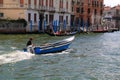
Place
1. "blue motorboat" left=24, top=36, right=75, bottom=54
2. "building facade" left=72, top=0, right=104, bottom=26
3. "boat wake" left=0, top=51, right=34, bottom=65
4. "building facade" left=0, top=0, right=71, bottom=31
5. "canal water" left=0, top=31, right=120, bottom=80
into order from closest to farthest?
"canal water" left=0, top=31, right=120, bottom=80 → "boat wake" left=0, top=51, right=34, bottom=65 → "blue motorboat" left=24, top=36, right=75, bottom=54 → "building facade" left=0, top=0, right=71, bottom=31 → "building facade" left=72, top=0, right=104, bottom=26

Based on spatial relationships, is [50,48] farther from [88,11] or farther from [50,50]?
[88,11]

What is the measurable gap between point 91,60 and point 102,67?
9.28 ft

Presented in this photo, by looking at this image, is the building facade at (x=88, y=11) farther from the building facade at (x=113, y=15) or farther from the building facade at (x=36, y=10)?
the building facade at (x=113, y=15)

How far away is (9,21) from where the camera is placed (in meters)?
49.1

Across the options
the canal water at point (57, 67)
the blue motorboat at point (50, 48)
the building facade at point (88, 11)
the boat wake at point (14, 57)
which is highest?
the building facade at point (88, 11)

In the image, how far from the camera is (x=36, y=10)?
54.8 meters

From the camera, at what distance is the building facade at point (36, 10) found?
2030 inches

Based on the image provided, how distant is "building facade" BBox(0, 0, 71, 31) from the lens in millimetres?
51562

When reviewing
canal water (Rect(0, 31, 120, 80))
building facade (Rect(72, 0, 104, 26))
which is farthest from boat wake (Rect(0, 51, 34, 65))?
building facade (Rect(72, 0, 104, 26))

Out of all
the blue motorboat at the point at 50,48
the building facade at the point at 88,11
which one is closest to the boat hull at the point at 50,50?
the blue motorboat at the point at 50,48

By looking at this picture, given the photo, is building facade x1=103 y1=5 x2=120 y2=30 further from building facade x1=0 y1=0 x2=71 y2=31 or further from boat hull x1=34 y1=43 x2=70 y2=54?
boat hull x1=34 y1=43 x2=70 y2=54

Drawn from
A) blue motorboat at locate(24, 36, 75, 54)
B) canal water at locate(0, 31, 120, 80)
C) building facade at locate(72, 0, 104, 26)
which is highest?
building facade at locate(72, 0, 104, 26)

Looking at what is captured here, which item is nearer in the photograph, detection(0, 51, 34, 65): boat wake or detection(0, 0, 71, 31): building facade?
detection(0, 51, 34, 65): boat wake

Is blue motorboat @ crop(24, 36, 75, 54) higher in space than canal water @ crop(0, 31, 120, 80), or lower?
higher
